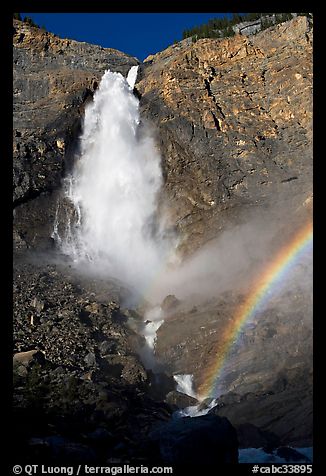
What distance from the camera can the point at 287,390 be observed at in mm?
22625

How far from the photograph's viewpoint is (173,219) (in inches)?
1635

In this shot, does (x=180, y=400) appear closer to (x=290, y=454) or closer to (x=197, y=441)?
(x=290, y=454)

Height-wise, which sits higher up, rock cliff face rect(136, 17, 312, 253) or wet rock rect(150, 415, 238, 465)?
rock cliff face rect(136, 17, 312, 253)

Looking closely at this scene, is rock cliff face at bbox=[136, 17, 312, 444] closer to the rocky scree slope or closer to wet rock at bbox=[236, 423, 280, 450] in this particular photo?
the rocky scree slope

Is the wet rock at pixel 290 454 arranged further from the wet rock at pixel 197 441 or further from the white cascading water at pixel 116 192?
the white cascading water at pixel 116 192

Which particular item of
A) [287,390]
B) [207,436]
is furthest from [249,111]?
[207,436]

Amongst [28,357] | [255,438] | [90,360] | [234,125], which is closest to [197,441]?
[255,438]

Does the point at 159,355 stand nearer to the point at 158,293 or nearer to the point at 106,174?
the point at 158,293

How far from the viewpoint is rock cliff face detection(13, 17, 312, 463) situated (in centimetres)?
2044

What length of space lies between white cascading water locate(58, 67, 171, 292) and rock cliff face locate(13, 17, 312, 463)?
4.65 feet

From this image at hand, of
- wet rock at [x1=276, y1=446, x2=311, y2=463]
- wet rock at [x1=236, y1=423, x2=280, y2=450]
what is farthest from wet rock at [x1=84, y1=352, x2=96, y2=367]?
wet rock at [x1=276, y1=446, x2=311, y2=463]

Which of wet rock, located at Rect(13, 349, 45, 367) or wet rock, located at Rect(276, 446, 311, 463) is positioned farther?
wet rock, located at Rect(13, 349, 45, 367)

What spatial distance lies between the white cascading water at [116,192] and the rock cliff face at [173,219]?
4.65 ft

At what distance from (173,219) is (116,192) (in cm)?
614
